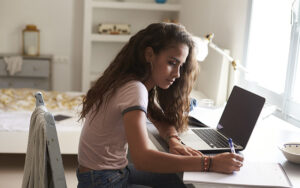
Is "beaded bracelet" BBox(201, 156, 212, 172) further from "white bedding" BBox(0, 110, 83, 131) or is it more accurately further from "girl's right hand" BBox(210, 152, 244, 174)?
"white bedding" BBox(0, 110, 83, 131)

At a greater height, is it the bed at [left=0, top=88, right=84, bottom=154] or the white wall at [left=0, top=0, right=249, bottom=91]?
the white wall at [left=0, top=0, right=249, bottom=91]

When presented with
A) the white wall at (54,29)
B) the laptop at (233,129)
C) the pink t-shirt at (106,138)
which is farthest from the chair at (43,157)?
the white wall at (54,29)

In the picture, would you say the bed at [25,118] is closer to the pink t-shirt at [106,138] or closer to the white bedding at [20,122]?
the white bedding at [20,122]

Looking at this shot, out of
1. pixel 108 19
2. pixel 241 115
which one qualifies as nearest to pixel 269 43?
pixel 241 115

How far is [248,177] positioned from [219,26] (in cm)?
230

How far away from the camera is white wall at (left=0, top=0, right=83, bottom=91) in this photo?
485 cm

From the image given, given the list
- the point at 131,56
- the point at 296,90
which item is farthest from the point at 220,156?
the point at 296,90

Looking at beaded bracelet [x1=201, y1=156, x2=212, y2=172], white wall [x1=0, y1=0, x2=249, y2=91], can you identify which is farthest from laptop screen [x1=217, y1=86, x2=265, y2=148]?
white wall [x1=0, y1=0, x2=249, y2=91]

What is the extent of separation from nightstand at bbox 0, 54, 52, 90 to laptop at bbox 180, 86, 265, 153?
3.24 m

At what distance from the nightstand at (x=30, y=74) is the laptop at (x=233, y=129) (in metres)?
3.24

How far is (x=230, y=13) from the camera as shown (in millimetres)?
3115

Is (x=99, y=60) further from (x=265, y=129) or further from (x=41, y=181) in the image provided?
(x=41, y=181)

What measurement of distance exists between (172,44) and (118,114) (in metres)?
0.32

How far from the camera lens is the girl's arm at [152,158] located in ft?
4.00
